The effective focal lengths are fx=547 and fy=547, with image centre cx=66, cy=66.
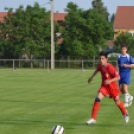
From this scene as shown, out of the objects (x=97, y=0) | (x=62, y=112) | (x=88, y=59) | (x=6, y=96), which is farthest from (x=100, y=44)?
(x=97, y=0)

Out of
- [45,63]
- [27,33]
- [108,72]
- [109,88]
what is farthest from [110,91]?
[27,33]

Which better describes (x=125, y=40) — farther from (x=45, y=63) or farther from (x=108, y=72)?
(x=108, y=72)

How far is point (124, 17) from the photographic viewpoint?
105188 millimetres

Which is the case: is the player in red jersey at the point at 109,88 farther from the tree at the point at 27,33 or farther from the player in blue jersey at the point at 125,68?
the tree at the point at 27,33

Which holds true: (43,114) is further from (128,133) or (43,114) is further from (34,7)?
(34,7)

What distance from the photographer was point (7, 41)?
66562 millimetres

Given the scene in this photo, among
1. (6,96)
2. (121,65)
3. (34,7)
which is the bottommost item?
(6,96)

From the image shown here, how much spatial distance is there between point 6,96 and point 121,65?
5.89 meters

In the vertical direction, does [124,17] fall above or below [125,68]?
above

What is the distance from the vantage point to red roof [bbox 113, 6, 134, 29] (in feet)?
340

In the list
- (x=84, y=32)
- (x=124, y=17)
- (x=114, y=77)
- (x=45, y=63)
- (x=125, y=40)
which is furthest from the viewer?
(x=124, y=17)

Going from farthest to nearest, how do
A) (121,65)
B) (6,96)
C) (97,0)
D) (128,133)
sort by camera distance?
(97,0) → (6,96) → (121,65) → (128,133)

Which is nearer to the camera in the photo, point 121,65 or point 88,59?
point 121,65

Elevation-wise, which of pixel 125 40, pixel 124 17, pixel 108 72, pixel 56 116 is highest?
pixel 124 17
